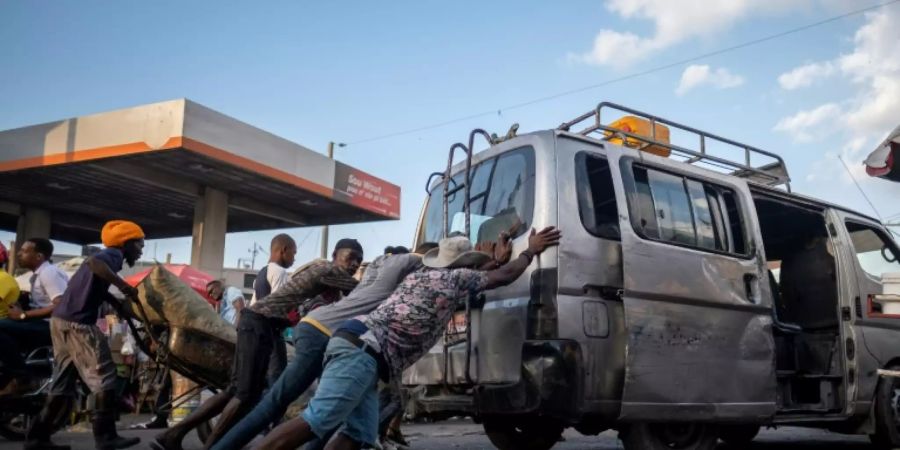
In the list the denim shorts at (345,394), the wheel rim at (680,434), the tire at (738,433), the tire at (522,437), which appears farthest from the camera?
the tire at (738,433)

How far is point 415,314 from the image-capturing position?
11.6 ft

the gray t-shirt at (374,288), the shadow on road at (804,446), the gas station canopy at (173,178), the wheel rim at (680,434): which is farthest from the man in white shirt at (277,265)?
the gas station canopy at (173,178)

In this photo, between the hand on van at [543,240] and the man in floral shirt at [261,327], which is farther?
the man in floral shirt at [261,327]

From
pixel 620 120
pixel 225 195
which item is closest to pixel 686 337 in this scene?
pixel 620 120

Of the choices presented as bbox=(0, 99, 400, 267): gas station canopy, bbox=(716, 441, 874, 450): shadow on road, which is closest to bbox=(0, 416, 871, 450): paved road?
bbox=(716, 441, 874, 450): shadow on road

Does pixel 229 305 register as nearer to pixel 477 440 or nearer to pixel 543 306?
pixel 477 440

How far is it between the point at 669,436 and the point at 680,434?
0.35 feet

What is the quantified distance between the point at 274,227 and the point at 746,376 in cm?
2200

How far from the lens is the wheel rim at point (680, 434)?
480 centimetres

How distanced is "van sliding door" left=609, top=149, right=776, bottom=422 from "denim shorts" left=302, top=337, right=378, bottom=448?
1621 mm

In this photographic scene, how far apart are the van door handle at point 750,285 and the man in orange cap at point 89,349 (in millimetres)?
4191

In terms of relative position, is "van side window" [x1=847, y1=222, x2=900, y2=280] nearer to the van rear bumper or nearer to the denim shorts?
the van rear bumper

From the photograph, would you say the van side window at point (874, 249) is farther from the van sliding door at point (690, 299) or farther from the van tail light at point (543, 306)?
the van tail light at point (543, 306)

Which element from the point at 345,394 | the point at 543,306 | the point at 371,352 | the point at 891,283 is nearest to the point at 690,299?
the point at 543,306
